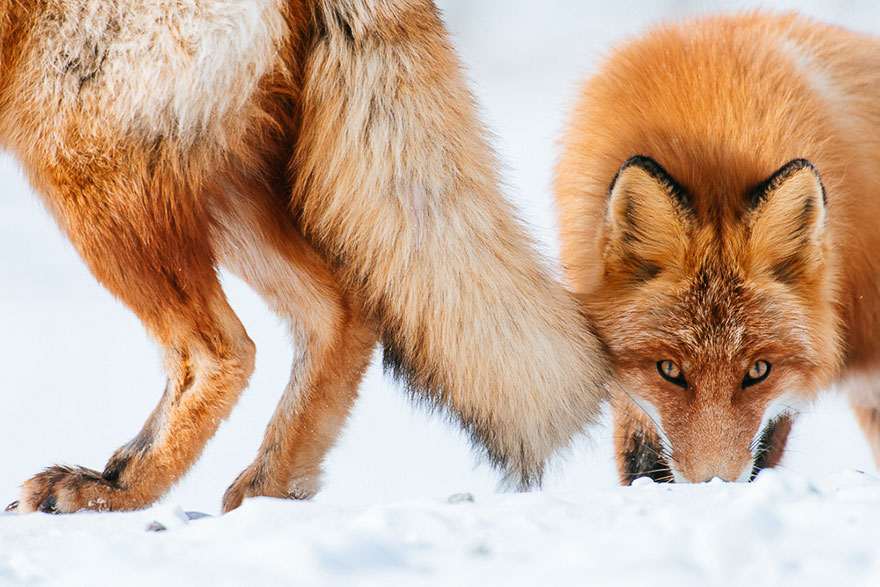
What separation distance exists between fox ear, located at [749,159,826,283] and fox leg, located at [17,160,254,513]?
150 centimetres

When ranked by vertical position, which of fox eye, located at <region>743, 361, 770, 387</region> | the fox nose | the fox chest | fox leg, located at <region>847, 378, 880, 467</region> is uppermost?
the fox chest

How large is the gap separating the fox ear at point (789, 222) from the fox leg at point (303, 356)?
120 cm

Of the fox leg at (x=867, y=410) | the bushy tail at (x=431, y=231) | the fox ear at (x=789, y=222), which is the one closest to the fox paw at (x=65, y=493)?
the bushy tail at (x=431, y=231)

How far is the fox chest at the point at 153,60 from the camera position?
2062 millimetres

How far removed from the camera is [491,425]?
7.37ft

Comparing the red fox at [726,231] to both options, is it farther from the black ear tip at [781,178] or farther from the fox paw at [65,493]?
the fox paw at [65,493]

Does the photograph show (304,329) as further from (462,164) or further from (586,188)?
(586,188)

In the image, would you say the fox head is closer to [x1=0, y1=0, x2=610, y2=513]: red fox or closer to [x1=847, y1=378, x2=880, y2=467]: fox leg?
[x1=0, y1=0, x2=610, y2=513]: red fox

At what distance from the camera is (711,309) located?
2379mm

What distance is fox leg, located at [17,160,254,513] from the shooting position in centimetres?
210

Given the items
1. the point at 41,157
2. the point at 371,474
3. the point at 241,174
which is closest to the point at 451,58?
the point at 241,174

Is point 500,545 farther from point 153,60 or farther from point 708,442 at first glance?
point 153,60

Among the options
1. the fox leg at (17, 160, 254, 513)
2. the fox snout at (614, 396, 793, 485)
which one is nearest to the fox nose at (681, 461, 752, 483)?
the fox snout at (614, 396, 793, 485)

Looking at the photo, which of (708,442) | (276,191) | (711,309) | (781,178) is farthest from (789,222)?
(276,191)
